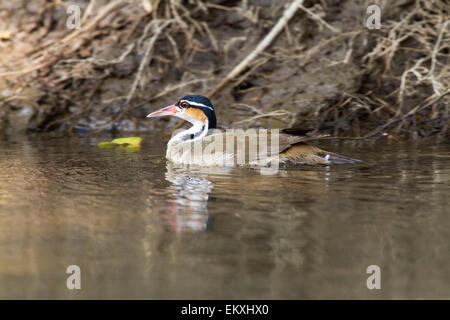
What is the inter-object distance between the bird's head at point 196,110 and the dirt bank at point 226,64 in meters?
1.37

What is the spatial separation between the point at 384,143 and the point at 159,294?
20.8 ft

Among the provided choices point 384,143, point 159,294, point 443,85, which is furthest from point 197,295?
point 443,85

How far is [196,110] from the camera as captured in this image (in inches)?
363

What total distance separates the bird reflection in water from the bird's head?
104 cm

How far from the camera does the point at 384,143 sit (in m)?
9.84

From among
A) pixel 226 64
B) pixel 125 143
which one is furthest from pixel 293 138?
pixel 226 64

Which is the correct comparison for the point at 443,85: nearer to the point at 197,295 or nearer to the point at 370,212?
the point at 370,212

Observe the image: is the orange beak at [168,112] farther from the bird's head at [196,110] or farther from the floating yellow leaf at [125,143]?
the floating yellow leaf at [125,143]

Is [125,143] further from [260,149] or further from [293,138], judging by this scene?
[293,138]

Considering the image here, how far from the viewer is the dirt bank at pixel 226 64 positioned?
10844 mm

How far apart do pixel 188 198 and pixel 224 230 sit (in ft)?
3.74

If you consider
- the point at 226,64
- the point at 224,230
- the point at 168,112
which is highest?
the point at 226,64

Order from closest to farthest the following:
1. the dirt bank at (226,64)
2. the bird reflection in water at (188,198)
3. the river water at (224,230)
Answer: the river water at (224,230) < the bird reflection in water at (188,198) < the dirt bank at (226,64)

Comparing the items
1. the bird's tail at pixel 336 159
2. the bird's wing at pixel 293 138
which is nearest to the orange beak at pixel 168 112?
the bird's wing at pixel 293 138
